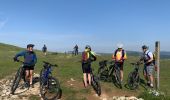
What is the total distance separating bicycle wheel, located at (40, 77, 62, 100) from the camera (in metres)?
19.6

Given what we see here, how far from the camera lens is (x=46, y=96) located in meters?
19.9

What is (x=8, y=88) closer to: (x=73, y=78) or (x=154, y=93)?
(x=73, y=78)

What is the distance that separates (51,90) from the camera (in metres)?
19.9

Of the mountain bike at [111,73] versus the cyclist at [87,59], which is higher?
the cyclist at [87,59]

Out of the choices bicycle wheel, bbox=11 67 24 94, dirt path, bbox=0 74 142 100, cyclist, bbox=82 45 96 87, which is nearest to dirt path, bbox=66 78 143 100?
dirt path, bbox=0 74 142 100

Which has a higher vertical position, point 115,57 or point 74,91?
point 115,57

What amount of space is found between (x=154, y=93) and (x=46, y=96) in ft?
20.0

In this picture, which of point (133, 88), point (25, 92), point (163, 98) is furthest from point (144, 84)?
point (25, 92)

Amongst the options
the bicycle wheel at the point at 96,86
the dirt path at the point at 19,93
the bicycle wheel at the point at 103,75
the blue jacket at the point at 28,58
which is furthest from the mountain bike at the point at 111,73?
the blue jacket at the point at 28,58

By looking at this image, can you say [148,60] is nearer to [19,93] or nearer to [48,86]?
[48,86]

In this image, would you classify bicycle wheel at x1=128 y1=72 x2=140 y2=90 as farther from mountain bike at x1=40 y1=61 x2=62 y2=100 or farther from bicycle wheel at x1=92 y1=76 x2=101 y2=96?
mountain bike at x1=40 y1=61 x2=62 y2=100

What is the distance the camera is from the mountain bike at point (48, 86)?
19562 mm

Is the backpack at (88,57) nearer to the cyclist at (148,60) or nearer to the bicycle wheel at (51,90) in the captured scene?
the bicycle wheel at (51,90)

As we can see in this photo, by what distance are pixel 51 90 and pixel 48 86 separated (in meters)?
0.28
